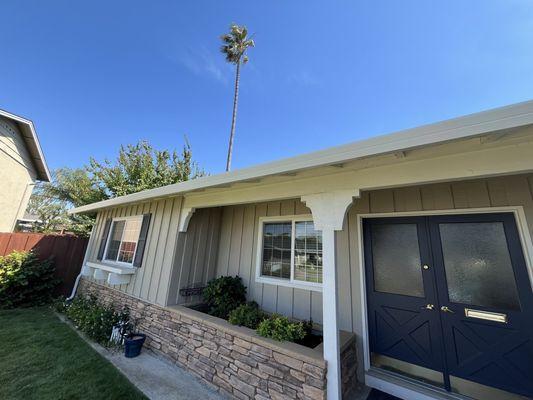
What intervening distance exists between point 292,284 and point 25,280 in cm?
709

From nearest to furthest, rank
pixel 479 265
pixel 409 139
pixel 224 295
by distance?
pixel 409 139, pixel 479 265, pixel 224 295

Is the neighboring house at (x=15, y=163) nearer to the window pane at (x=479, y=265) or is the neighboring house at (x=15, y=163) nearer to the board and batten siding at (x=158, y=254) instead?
the board and batten siding at (x=158, y=254)

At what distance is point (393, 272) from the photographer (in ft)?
9.54

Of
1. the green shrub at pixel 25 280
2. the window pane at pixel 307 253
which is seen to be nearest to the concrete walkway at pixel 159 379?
the window pane at pixel 307 253

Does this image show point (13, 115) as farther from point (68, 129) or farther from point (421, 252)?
point (421, 252)

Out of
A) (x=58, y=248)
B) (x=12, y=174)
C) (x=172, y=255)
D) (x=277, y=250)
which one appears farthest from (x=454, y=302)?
(x=12, y=174)

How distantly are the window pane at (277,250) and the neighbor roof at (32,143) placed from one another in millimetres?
10511

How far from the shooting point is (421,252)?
2762 millimetres

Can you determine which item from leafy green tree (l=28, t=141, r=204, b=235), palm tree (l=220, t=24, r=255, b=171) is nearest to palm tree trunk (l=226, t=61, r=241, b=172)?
palm tree (l=220, t=24, r=255, b=171)

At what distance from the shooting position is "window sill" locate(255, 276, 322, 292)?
331 centimetres

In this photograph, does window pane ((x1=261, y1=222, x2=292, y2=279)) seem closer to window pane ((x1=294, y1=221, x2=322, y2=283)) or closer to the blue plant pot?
window pane ((x1=294, y1=221, x2=322, y2=283))

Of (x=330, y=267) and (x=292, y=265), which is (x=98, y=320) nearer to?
(x=292, y=265)

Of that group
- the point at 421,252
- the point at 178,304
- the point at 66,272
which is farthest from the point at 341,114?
the point at 66,272

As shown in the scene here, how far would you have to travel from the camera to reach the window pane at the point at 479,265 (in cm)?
231
